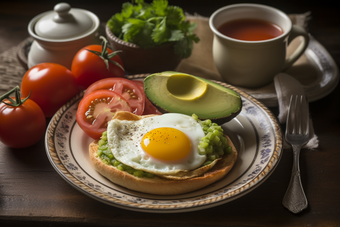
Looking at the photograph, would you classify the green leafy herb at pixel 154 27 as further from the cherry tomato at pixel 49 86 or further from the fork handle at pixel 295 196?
the fork handle at pixel 295 196

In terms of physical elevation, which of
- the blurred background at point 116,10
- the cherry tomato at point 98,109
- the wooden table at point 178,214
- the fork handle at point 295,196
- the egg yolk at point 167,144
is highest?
the egg yolk at point 167,144

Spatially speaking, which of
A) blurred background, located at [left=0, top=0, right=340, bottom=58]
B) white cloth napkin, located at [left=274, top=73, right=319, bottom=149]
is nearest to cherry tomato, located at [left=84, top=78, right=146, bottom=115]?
white cloth napkin, located at [left=274, top=73, right=319, bottom=149]

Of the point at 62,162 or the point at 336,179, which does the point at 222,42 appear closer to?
the point at 336,179

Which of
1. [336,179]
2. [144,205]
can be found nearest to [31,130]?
[144,205]

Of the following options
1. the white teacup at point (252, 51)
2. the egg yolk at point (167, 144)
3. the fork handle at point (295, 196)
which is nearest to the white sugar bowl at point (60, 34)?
the white teacup at point (252, 51)

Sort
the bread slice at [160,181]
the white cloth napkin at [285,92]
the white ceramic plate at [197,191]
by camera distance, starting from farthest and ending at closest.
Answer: the white cloth napkin at [285,92]
the bread slice at [160,181]
the white ceramic plate at [197,191]

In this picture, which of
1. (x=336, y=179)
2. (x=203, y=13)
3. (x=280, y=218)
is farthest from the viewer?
(x=203, y=13)
